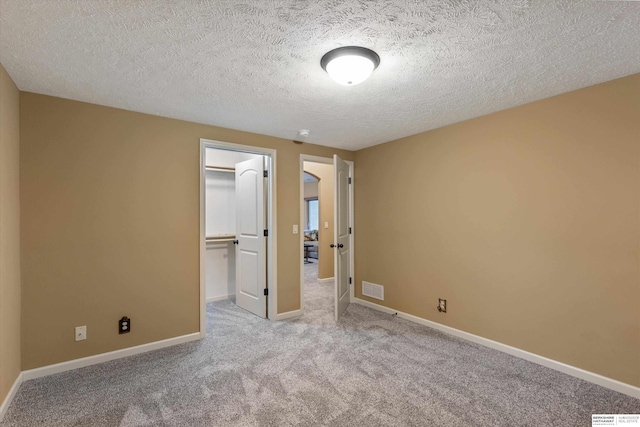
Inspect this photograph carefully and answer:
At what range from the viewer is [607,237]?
2252 mm

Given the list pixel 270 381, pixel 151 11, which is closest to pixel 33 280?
pixel 270 381

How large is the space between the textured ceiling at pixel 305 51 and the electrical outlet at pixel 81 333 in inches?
77.0

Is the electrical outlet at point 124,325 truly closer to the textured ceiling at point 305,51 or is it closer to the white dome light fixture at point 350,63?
the textured ceiling at point 305,51

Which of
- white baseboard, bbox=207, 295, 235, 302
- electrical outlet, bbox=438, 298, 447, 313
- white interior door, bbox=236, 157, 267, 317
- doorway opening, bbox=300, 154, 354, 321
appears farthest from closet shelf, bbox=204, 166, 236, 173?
electrical outlet, bbox=438, 298, 447, 313

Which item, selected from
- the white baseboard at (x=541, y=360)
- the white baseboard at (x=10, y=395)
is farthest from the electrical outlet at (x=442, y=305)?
the white baseboard at (x=10, y=395)

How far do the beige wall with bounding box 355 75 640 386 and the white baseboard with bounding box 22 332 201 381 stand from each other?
261 centimetres

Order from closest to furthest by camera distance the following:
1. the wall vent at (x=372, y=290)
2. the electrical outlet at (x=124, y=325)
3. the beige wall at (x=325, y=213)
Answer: the electrical outlet at (x=124, y=325), the wall vent at (x=372, y=290), the beige wall at (x=325, y=213)

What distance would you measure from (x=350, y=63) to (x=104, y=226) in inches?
98.7

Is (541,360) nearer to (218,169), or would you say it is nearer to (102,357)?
(102,357)

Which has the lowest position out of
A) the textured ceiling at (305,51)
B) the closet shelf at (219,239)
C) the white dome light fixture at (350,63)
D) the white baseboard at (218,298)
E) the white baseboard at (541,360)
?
the white baseboard at (541,360)

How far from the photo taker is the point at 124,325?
2.73 meters

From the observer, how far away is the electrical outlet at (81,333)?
100.0 inches

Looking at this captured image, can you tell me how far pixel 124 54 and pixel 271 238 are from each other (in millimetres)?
2344

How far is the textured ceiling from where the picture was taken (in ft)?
4.76
